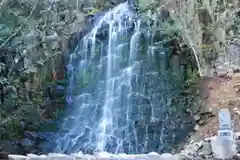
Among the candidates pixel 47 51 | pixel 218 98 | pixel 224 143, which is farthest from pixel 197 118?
pixel 224 143

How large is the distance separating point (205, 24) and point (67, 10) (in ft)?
16.7

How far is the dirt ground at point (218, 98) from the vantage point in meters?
12.5

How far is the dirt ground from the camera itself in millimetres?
12492

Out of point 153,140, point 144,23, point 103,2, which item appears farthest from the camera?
point 103,2

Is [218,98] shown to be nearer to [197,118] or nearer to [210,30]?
[197,118]

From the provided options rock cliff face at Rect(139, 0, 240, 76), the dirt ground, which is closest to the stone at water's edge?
the dirt ground

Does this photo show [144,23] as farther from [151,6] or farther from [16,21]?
[16,21]

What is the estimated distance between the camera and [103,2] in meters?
17.9

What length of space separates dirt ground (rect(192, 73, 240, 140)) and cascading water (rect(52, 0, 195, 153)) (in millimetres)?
883

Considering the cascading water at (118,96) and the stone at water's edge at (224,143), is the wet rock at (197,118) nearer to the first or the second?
the cascading water at (118,96)

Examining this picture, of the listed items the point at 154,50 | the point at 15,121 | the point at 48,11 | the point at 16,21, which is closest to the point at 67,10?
the point at 48,11

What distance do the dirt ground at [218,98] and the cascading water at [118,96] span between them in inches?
34.8

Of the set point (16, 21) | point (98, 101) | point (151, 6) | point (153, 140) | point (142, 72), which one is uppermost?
point (151, 6)

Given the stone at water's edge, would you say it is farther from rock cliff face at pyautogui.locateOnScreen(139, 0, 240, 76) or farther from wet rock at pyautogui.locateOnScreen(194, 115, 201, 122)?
rock cliff face at pyautogui.locateOnScreen(139, 0, 240, 76)
